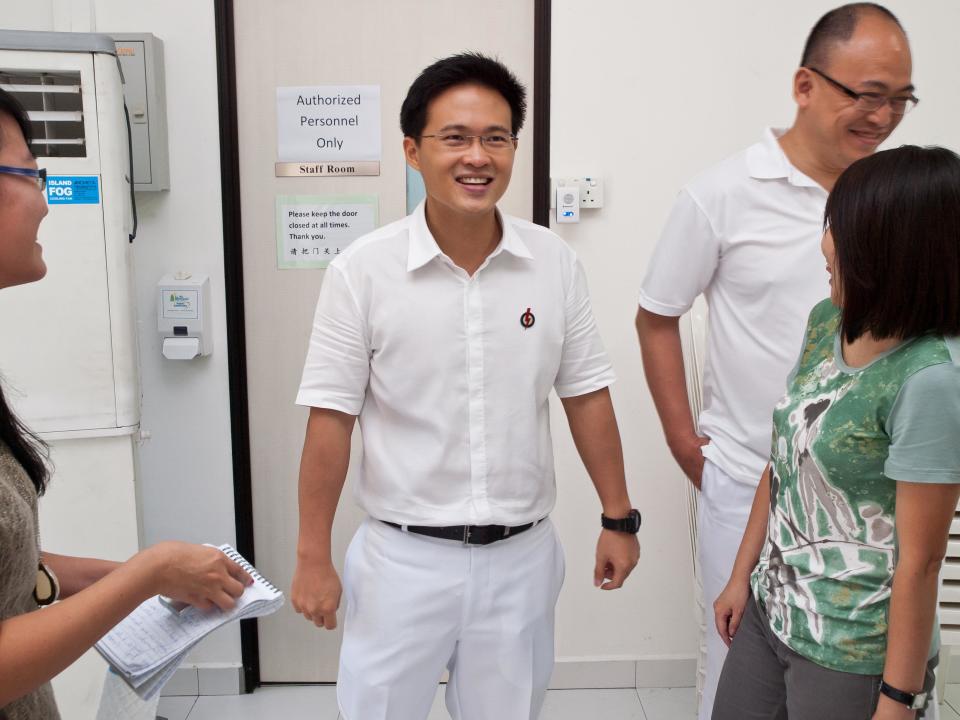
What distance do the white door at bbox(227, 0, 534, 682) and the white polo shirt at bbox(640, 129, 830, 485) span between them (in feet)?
2.92

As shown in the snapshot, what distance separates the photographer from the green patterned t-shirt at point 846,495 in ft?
3.57

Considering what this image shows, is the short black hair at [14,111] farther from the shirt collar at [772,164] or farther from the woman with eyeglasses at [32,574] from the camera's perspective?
the shirt collar at [772,164]

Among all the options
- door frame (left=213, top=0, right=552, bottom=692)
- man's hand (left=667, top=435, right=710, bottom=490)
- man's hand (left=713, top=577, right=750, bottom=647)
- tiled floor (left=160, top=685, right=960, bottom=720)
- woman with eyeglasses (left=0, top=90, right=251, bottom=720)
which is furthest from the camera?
tiled floor (left=160, top=685, right=960, bottom=720)

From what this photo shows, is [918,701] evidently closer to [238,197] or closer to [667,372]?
[667,372]

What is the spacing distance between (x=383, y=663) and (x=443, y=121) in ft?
3.15

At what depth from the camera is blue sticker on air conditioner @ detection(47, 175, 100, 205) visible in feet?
6.29

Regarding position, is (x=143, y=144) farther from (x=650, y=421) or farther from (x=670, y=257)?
(x=650, y=421)

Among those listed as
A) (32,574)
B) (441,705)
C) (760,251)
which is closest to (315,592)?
(32,574)

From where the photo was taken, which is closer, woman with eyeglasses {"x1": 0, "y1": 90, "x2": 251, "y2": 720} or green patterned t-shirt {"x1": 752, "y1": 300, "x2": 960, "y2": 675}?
woman with eyeglasses {"x1": 0, "y1": 90, "x2": 251, "y2": 720}

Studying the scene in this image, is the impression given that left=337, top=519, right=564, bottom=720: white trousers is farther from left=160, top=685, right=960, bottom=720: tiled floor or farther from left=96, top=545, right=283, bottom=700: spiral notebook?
left=160, top=685, right=960, bottom=720: tiled floor

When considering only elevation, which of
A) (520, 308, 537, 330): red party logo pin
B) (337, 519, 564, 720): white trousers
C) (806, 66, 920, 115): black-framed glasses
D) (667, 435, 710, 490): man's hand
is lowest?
(337, 519, 564, 720): white trousers

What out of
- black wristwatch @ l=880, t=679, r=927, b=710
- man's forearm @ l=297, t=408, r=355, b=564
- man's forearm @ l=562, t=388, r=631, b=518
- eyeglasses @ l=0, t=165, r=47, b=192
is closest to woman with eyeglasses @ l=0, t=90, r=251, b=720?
eyeglasses @ l=0, t=165, r=47, b=192

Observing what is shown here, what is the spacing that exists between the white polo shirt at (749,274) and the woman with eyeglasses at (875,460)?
1.37 ft

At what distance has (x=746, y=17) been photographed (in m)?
2.46
